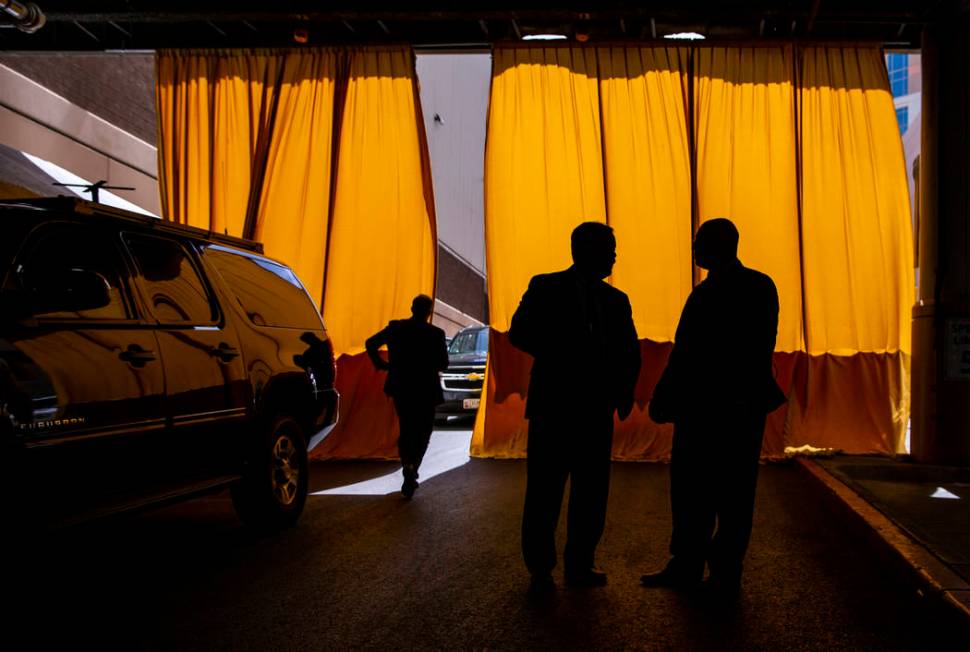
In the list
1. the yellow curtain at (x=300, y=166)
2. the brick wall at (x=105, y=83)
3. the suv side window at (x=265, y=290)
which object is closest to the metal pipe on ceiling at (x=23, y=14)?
the yellow curtain at (x=300, y=166)

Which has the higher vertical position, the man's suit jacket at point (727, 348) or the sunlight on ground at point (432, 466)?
the man's suit jacket at point (727, 348)

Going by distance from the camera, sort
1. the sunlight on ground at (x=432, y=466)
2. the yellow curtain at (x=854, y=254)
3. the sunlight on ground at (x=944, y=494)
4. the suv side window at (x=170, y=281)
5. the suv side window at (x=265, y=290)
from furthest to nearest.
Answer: the yellow curtain at (x=854, y=254) < the sunlight on ground at (x=432, y=466) < the sunlight on ground at (x=944, y=494) < the suv side window at (x=265, y=290) < the suv side window at (x=170, y=281)

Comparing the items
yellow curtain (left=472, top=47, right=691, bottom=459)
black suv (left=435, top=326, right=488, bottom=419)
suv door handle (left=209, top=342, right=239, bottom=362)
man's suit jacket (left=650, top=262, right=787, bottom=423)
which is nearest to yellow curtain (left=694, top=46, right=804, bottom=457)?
yellow curtain (left=472, top=47, right=691, bottom=459)

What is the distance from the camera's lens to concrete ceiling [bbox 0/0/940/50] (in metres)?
9.70

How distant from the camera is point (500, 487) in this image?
819 centimetres

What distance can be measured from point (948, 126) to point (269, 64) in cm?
755

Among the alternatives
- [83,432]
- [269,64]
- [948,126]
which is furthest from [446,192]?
[83,432]

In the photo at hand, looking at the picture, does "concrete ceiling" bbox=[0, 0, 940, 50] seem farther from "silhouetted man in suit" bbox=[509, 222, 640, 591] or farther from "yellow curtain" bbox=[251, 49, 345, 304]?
"silhouetted man in suit" bbox=[509, 222, 640, 591]

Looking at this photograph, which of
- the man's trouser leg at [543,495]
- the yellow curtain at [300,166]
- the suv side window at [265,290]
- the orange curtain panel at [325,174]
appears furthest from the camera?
the yellow curtain at [300,166]

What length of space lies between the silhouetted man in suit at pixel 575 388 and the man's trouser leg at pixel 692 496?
13.4 inches

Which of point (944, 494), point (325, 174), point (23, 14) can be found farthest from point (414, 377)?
point (23, 14)

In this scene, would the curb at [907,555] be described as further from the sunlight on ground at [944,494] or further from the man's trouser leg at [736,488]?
the man's trouser leg at [736,488]

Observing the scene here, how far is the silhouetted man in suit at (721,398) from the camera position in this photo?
450 cm

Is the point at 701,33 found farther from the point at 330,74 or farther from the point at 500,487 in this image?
the point at 500,487
